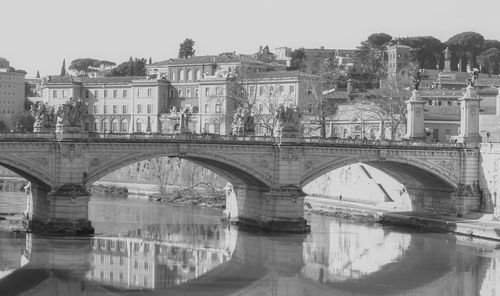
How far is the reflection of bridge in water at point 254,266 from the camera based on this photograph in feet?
125

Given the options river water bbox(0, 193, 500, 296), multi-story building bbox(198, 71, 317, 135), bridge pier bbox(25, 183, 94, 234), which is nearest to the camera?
river water bbox(0, 193, 500, 296)

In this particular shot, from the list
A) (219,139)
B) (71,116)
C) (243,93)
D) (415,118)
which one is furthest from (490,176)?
(243,93)

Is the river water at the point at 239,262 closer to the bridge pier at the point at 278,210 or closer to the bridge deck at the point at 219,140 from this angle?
the bridge pier at the point at 278,210

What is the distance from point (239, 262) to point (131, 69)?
298ft

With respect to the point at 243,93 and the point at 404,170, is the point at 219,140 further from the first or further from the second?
the point at 243,93

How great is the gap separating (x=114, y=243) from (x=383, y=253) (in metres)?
12.5

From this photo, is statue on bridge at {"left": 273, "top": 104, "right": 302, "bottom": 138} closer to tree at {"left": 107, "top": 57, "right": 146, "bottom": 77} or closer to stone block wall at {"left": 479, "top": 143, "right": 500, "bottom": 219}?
stone block wall at {"left": 479, "top": 143, "right": 500, "bottom": 219}

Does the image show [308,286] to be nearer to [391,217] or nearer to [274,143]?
[274,143]

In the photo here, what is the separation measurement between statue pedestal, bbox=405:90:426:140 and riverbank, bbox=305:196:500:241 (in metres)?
4.70

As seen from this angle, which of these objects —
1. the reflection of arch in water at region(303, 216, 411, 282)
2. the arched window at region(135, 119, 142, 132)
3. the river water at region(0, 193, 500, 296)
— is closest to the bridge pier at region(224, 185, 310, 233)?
the river water at region(0, 193, 500, 296)

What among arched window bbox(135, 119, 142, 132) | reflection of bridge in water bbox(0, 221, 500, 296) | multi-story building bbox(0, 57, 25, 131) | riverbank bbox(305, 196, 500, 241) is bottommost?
reflection of bridge in water bbox(0, 221, 500, 296)

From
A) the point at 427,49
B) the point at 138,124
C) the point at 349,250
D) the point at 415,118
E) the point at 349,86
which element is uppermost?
the point at 427,49

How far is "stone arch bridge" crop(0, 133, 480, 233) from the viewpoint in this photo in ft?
153

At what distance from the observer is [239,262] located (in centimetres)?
4378
